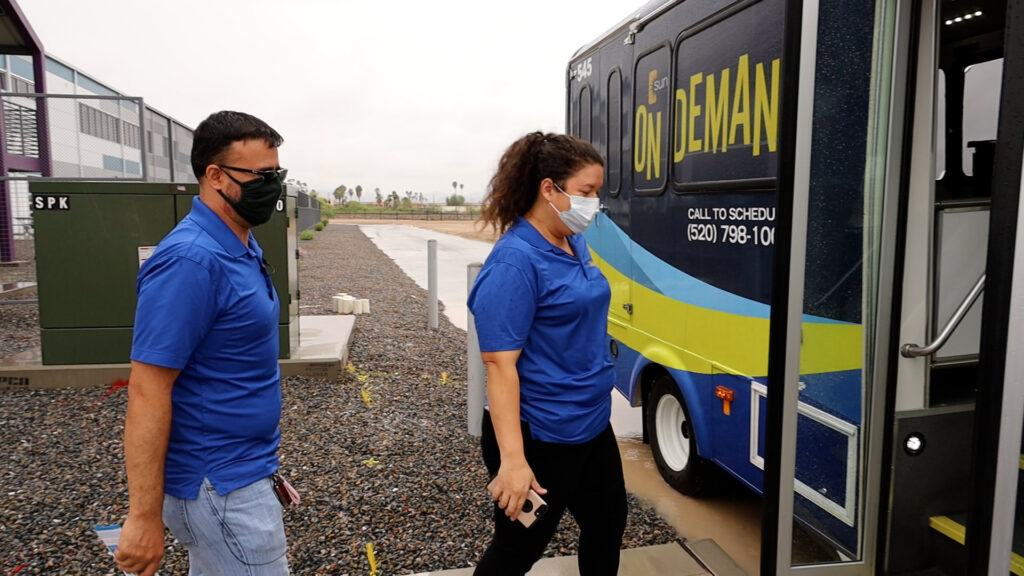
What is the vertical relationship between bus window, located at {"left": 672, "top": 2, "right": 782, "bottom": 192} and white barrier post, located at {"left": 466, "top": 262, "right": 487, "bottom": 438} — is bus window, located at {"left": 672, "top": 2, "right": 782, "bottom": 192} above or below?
above

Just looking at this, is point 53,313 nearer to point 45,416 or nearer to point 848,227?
point 45,416

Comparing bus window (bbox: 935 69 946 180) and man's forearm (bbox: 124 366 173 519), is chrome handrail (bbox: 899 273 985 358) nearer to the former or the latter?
bus window (bbox: 935 69 946 180)

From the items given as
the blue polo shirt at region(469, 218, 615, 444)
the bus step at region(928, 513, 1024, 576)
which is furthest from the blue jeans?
the bus step at region(928, 513, 1024, 576)

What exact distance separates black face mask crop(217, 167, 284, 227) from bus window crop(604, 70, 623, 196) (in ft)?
11.0

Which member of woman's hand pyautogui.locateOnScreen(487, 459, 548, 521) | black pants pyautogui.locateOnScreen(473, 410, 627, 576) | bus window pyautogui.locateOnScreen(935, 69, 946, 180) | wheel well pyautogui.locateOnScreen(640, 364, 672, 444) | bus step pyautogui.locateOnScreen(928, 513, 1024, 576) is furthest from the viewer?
wheel well pyautogui.locateOnScreen(640, 364, 672, 444)

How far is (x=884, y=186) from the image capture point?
2.41 metres

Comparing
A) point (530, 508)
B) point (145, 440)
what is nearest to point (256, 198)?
point (145, 440)

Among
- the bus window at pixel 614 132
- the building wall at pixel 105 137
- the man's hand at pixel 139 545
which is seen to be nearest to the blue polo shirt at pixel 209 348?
the man's hand at pixel 139 545

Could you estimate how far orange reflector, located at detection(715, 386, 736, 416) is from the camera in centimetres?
363

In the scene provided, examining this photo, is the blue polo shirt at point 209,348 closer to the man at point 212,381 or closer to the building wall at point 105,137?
the man at point 212,381

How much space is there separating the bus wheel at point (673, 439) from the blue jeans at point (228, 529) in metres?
2.88

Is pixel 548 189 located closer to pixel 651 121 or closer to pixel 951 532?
pixel 951 532

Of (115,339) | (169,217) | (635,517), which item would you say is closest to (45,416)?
(115,339)

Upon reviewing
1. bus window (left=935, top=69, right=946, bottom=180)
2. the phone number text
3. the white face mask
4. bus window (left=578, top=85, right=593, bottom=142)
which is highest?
bus window (left=578, top=85, right=593, bottom=142)
